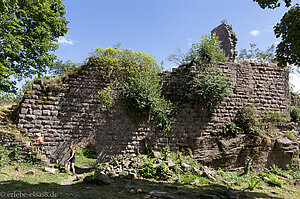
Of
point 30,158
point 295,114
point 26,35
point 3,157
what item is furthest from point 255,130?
point 26,35

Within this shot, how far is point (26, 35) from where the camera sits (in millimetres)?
11016

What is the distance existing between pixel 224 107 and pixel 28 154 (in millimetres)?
8857

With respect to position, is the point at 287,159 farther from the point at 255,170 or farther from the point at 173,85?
the point at 173,85

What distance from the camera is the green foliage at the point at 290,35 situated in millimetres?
5145

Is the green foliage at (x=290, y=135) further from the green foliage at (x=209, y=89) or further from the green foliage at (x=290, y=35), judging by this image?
the green foliage at (x=290, y=35)

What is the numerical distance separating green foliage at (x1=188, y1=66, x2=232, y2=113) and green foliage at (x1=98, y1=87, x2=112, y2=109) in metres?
3.88

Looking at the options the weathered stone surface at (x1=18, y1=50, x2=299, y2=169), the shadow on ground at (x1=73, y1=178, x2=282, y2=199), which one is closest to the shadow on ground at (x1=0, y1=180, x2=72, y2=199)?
the shadow on ground at (x1=73, y1=178, x2=282, y2=199)

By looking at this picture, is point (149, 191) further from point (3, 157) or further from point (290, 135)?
point (290, 135)

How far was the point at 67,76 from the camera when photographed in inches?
326

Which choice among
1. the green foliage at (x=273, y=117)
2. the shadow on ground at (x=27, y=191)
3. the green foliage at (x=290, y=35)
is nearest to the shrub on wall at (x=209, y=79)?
the green foliage at (x=273, y=117)

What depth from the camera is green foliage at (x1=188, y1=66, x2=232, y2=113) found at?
884cm

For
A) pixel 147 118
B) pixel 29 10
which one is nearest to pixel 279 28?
pixel 147 118

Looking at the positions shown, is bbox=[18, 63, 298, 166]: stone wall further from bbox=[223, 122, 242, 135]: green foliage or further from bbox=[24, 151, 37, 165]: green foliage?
bbox=[24, 151, 37, 165]: green foliage

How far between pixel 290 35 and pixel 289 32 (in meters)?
0.09
